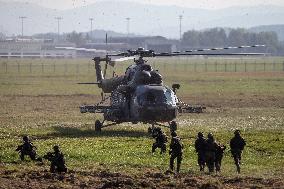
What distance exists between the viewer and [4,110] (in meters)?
45.3

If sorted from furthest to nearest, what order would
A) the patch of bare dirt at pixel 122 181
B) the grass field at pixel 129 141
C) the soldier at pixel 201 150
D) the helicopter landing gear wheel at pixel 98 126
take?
the helicopter landing gear wheel at pixel 98 126
the soldier at pixel 201 150
the grass field at pixel 129 141
the patch of bare dirt at pixel 122 181

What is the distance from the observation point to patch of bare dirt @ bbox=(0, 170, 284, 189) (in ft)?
62.0

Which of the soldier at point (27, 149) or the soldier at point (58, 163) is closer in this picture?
the soldier at point (58, 163)

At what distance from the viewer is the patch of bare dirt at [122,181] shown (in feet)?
62.0

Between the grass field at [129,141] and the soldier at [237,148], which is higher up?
the soldier at [237,148]

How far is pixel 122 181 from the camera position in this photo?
19172 millimetres

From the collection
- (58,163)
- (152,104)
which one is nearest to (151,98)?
(152,104)

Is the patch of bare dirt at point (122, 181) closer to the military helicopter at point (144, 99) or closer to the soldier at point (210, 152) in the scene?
the soldier at point (210, 152)

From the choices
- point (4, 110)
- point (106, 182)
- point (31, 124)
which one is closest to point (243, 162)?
point (106, 182)

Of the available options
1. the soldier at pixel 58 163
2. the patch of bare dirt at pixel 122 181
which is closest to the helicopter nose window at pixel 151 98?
the patch of bare dirt at pixel 122 181

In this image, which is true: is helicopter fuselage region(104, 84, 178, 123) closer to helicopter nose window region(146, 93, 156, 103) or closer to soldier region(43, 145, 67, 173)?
helicopter nose window region(146, 93, 156, 103)

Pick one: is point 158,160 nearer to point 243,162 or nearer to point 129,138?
point 243,162

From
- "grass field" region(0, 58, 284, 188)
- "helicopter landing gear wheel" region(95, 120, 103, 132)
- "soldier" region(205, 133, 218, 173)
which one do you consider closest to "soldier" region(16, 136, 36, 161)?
"grass field" region(0, 58, 284, 188)

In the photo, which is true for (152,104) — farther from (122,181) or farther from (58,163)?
(122,181)
